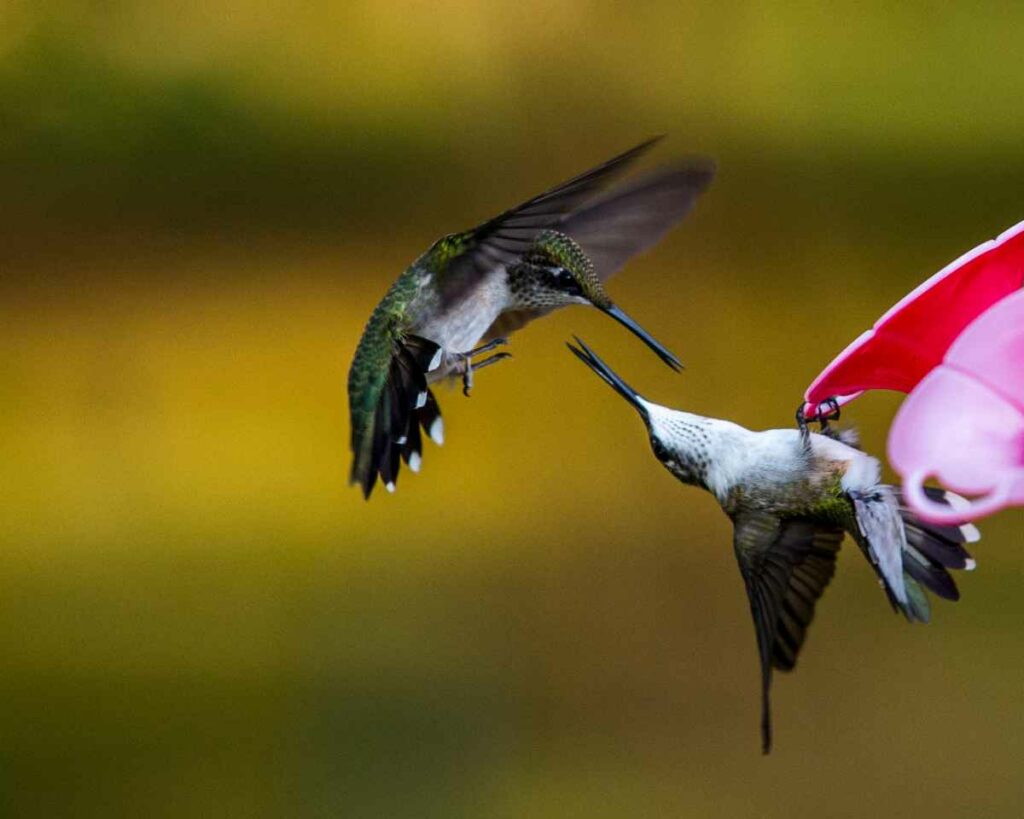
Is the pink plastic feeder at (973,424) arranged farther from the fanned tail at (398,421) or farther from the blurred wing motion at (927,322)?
the fanned tail at (398,421)

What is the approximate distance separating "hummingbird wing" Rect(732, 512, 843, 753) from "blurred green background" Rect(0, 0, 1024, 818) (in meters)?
1.67

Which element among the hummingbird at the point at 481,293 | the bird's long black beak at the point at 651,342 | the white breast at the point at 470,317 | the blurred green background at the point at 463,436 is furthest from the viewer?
the blurred green background at the point at 463,436

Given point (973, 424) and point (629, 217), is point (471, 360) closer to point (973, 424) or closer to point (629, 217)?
point (629, 217)

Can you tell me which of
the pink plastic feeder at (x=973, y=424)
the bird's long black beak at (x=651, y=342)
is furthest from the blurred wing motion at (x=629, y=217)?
the pink plastic feeder at (x=973, y=424)

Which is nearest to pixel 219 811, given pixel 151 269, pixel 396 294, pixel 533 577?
pixel 533 577

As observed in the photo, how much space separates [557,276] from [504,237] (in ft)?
0.19

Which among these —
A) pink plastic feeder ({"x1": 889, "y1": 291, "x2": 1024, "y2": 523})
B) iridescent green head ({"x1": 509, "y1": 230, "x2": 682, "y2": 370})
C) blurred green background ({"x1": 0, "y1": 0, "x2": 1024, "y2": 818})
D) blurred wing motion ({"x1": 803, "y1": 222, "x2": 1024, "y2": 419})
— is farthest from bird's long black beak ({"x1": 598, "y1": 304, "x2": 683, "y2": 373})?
blurred green background ({"x1": 0, "y1": 0, "x2": 1024, "y2": 818})

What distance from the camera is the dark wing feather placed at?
1.17 metres

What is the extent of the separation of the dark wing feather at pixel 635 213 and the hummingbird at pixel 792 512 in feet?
0.65

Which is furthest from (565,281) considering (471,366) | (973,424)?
(973,424)

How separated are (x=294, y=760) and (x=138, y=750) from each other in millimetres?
344

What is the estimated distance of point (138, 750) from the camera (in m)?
2.94

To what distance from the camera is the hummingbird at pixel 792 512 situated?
1031 millimetres

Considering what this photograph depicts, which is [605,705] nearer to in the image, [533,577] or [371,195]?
[533,577]
